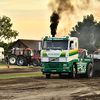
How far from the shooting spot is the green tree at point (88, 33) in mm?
92725

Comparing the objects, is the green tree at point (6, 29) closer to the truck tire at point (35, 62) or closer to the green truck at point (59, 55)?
the truck tire at point (35, 62)

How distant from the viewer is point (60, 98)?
13.1 m

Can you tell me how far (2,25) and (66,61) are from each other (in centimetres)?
4676

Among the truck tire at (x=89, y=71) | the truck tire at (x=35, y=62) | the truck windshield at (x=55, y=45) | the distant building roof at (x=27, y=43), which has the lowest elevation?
the truck tire at (x=89, y=71)

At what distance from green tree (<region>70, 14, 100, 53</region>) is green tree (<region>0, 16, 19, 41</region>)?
102ft

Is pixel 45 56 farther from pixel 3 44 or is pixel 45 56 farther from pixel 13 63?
pixel 3 44

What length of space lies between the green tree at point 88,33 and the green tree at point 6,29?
31.0 m

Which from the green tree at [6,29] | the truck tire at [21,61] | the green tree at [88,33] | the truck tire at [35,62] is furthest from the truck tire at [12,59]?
the green tree at [88,33]

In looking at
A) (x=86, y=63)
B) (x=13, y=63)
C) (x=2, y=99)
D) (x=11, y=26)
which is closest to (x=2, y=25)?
(x=11, y=26)

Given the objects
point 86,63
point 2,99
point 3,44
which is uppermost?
point 3,44

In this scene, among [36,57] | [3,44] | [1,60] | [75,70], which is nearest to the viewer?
[75,70]

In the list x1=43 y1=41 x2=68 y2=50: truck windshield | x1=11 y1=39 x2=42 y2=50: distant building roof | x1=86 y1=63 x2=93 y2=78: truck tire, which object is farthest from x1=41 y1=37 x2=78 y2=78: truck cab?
x1=11 y1=39 x2=42 y2=50: distant building roof

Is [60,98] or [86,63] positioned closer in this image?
[60,98]

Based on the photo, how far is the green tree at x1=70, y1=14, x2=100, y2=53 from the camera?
92.7m
